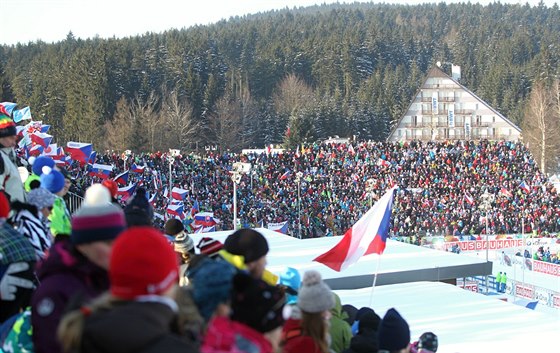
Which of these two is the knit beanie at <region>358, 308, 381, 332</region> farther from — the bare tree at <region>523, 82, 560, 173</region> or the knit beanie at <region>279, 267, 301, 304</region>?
the bare tree at <region>523, 82, 560, 173</region>

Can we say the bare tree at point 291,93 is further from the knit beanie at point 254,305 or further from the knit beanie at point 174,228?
the knit beanie at point 254,305

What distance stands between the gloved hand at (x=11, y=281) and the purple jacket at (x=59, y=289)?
0.77 m

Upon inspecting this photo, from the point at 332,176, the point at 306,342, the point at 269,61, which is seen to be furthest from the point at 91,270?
the point at 269,61

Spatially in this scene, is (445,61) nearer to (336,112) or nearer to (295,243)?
(336,112)

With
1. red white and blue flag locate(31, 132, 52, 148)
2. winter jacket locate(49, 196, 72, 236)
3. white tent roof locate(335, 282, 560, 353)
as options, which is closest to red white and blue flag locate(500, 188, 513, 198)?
red white and blue flag locate(31, 132, 52, 148)

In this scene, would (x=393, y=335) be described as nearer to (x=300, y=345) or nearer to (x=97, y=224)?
(x=300, y=345)

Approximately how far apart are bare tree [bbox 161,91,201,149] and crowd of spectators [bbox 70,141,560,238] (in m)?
27.2

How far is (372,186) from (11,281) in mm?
32587

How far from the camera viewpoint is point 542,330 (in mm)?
9297

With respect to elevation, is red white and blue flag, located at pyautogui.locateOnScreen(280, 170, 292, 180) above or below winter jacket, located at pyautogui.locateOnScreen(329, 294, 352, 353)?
below

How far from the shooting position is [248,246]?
346 centimetres

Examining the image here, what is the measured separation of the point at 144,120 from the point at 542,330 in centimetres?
6009

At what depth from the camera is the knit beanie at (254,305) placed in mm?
2512

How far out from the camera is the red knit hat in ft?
6.43
